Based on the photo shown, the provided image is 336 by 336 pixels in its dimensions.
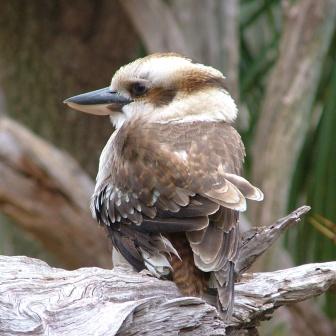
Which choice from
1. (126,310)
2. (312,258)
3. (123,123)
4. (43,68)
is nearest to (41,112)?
(43,68)

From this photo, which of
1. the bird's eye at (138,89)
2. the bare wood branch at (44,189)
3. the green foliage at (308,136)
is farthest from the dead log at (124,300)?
the green foliage at (308,136)

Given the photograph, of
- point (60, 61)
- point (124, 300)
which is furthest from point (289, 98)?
point (124, 300)

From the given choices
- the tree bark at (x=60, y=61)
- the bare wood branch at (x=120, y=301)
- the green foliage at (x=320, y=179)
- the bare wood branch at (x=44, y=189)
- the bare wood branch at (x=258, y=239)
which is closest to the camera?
the bare wood branch at (x=120, y=301)

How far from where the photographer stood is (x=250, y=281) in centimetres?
264

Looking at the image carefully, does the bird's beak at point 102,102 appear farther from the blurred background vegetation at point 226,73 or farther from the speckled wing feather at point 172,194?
the blurred background vegetation at point 226,73

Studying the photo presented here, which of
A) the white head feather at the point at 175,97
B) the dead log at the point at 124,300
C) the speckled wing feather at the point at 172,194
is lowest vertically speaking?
the dead log at the point at 124,300

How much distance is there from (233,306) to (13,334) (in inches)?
24.3

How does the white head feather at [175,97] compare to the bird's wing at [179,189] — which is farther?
the white head feather at [175,97]

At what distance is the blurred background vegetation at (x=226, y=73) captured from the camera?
4344mm

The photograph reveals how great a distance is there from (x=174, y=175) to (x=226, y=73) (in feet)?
6.62

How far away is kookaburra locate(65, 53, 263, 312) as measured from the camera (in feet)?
7.94

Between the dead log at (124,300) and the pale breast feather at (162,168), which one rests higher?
the pale breast feather at (162,168)

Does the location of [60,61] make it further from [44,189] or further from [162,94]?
[162,94]

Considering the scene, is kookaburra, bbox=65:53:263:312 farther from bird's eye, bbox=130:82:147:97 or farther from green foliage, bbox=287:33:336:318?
green foliage, bbox=287:33:336:318
